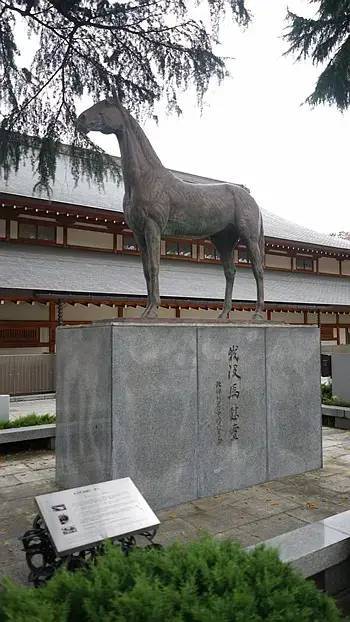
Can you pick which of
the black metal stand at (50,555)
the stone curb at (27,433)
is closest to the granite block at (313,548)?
the black metal stand at (50,555)

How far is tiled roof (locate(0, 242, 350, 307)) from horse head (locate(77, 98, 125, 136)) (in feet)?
29.6

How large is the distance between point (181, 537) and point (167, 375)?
1.61 m

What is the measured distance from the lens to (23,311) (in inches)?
595

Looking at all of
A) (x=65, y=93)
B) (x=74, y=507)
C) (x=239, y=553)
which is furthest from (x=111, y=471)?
(x=65, y=93)

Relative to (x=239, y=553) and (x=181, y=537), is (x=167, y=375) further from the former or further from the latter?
(x=239, y=553)

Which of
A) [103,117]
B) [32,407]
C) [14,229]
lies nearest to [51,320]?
[32,407]

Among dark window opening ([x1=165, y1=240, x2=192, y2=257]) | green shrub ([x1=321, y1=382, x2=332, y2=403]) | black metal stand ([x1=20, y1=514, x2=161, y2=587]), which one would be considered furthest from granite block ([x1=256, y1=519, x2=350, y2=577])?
dark window opening ([x1=165, y1=240, x2=192, y2=257])

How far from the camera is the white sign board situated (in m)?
2.88

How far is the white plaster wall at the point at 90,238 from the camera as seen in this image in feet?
58.2

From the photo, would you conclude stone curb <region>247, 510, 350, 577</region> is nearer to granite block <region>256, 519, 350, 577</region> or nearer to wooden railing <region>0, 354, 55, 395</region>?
granite block <region>256, 519, 350, 577</region>

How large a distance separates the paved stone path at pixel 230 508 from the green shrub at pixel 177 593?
5.10 ft

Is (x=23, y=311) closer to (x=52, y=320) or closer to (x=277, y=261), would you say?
(x=52, y=320)

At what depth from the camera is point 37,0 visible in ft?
18.9

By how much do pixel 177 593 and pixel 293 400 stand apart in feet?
14.3
